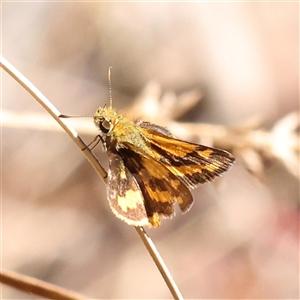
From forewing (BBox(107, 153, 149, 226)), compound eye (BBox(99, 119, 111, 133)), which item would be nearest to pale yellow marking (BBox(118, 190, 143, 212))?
forewing (BBox(107, 153, 149, 226))

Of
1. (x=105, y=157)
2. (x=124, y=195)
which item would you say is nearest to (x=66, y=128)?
(x=124, y=195)

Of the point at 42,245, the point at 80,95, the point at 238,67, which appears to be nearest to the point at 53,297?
Answer: the point at 42,245

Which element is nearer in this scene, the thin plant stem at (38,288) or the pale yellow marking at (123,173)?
the thin plant stem at (38,288)

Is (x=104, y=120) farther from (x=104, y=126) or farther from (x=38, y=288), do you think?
(x=38, y=288)

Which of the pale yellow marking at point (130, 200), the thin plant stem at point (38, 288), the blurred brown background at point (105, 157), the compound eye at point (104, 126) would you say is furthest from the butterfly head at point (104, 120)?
→ the blurred brown background at point (105, 157)

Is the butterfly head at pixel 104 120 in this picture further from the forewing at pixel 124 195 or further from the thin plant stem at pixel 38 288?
the thin plant stem at pixel 38 288

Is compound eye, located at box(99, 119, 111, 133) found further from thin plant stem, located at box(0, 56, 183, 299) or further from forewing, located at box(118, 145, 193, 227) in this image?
thin plant stem, located at box(0, 56, 183, 299)
